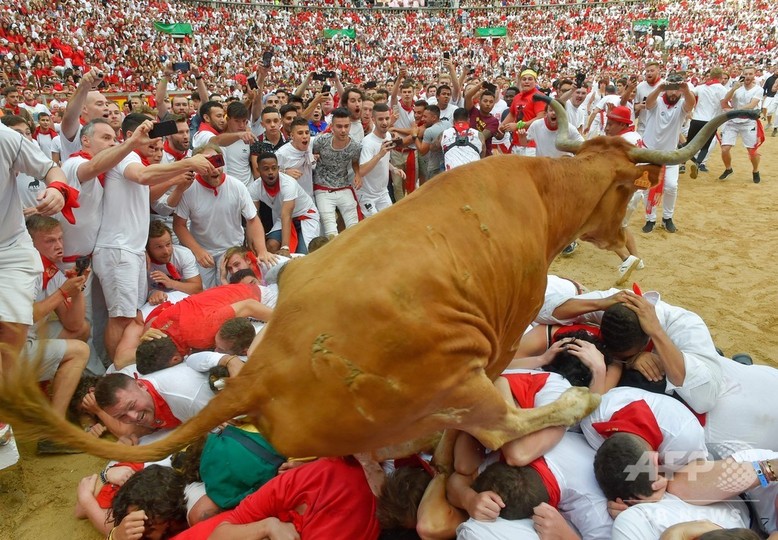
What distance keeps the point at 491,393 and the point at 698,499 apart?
1204 millimetres

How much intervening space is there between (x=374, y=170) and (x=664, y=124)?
488 centimetres

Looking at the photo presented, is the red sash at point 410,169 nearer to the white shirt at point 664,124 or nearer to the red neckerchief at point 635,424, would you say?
the white shirt at point 664,124

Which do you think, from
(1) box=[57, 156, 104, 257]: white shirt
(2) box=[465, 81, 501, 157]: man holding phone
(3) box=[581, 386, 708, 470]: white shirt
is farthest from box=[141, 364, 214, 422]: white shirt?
(2) box=[465, 81, 501, 157]: man holding phone

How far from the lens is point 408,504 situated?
2.80 metres

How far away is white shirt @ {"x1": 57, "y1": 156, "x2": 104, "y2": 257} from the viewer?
14.5 feet

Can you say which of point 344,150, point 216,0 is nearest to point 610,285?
point 344,150

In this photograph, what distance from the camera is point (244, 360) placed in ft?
13.2

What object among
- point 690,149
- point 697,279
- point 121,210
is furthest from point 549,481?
point 697,279

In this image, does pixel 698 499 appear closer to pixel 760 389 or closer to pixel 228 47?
pixel 760 389

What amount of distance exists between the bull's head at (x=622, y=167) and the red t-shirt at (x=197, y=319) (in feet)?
9.67

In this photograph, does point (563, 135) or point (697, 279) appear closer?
point (563, 135)

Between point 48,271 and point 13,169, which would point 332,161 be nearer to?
point 48,271

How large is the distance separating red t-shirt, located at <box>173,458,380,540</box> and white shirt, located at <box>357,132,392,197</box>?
5289 mm

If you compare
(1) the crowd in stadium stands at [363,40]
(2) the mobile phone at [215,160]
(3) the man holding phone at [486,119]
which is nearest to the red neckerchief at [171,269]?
(2) the mobile phone at [215,160]
